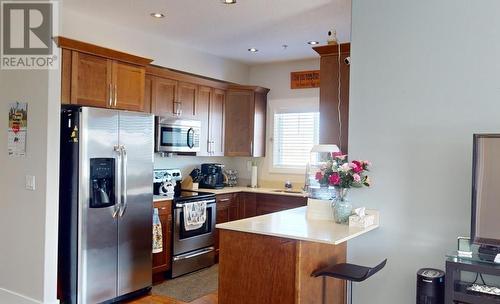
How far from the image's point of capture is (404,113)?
9.70 ft

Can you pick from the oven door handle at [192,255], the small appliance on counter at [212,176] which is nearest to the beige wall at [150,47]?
the small appliance on counter at [212,176]

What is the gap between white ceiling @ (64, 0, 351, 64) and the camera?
369 cm

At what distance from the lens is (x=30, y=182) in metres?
3.56

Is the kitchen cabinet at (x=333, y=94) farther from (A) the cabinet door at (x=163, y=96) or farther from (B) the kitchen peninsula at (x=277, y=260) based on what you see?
(A) the cabinet door at (x=163, y=96)

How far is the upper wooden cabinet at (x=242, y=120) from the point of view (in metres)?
5.84

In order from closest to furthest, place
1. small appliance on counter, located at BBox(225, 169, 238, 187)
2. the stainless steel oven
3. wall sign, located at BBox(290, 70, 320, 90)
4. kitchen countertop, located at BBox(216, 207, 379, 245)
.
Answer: kitchen countertop, located at BBox(216, 207, 379, 245) → the stainless steel oven → wall sign, located at BBox(290, 70, 320, 90) → small appliance on counter, located at BBox(225, 169, 238, 187)

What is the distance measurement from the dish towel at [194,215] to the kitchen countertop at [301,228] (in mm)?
1621

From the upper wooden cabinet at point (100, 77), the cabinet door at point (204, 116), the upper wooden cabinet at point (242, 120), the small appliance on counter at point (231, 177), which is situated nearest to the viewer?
the upper wooden cabinet at point (100, 77)

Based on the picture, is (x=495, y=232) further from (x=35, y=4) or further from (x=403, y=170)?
(x=35, y=4)

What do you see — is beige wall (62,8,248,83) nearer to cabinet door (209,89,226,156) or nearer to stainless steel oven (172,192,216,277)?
cabinet door (209,89,226,156)

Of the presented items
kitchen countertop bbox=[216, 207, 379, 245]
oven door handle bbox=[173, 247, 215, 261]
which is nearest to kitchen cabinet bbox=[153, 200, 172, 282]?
oven door handle bbox=[173, 247, 215, 261]

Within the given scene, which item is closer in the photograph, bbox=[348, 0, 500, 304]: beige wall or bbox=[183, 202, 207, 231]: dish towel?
bbox=[348, 0, 500, 304]: beige wall

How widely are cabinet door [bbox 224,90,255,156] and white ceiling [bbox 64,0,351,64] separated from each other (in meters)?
Answer: 0.75

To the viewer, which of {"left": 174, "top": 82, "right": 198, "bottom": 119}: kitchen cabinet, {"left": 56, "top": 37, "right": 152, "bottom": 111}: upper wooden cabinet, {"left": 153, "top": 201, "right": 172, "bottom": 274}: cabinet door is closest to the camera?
{"left": 56, "top": 37, "right": 152, "bottom": 111}: upper wooden cabinet
